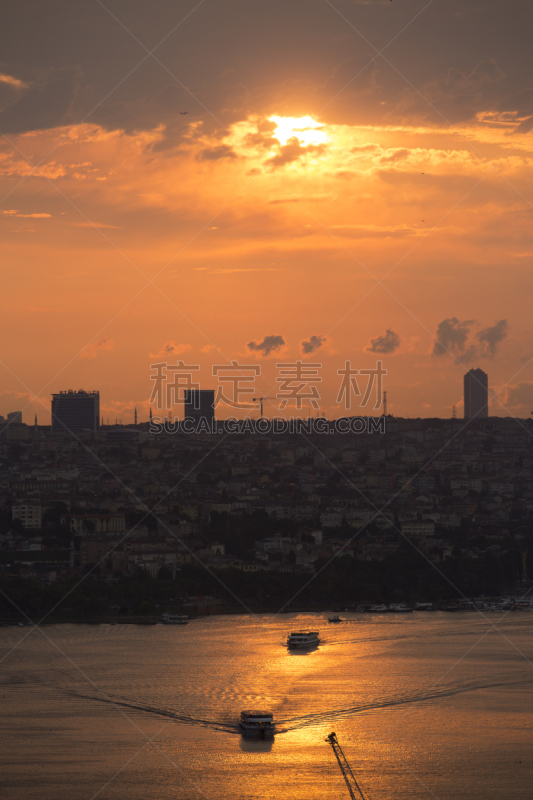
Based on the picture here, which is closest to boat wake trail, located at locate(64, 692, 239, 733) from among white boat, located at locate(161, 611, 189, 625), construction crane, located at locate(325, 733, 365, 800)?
construction crane, located at locate(325, 733, 365, 800)

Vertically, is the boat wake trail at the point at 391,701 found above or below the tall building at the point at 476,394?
below

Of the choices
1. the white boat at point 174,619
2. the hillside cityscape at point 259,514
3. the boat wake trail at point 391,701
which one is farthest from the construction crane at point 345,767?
the hillside cityscape at point 259,514

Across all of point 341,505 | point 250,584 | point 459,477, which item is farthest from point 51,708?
point 459,477

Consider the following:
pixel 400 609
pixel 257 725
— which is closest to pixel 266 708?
pixel 257 725

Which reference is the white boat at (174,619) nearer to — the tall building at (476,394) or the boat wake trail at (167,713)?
the boat wake trail at (167,713)

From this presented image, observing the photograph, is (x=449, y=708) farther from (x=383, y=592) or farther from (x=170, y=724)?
(x=383, y=592)

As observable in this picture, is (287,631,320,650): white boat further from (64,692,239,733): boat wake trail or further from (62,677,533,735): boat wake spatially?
(64,692,239,733): boat wake trail

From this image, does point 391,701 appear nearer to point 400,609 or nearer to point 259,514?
point 400,609
